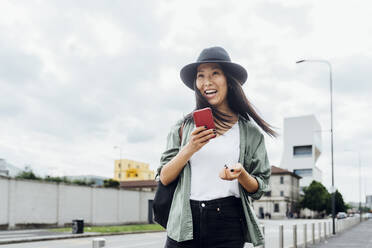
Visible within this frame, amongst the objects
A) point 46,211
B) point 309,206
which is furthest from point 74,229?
point 309,206

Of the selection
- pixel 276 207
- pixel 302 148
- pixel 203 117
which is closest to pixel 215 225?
pixel 203 117

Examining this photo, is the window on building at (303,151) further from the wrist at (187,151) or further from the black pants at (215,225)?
the wrist at (187,151)

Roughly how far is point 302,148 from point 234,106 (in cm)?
13266

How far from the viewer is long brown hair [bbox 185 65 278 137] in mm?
2551

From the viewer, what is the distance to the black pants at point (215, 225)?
2.32 metres

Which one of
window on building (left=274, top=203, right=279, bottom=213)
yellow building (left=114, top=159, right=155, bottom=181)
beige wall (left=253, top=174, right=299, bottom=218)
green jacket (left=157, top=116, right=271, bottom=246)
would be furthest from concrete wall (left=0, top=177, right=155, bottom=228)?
yellow building (left=114, top=159, right=155, bottom=181)

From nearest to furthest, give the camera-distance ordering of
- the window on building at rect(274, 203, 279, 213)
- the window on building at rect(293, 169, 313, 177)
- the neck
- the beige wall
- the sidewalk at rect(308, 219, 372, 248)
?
the neck
the sidewalk at rect(308, 219, 372, 248)
the beige wall
the window on building at rect(274, 203, 279, 213)
the window on building at rect(293, 169, 313, 177)

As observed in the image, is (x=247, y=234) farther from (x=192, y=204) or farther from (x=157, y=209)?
(x=157, y=209)

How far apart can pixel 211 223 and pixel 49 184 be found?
30.5m

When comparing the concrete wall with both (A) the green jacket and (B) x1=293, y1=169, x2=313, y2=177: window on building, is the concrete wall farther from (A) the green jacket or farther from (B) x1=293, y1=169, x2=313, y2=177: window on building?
(B) x1=293, y1=169, x2=313, y2=177: window on building

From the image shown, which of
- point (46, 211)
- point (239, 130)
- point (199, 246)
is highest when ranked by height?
point (239, 130)

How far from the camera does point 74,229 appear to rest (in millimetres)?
21844

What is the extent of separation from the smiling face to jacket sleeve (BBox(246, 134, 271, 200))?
1.12 ft

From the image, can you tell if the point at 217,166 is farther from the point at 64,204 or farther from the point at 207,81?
the point at 64,204
